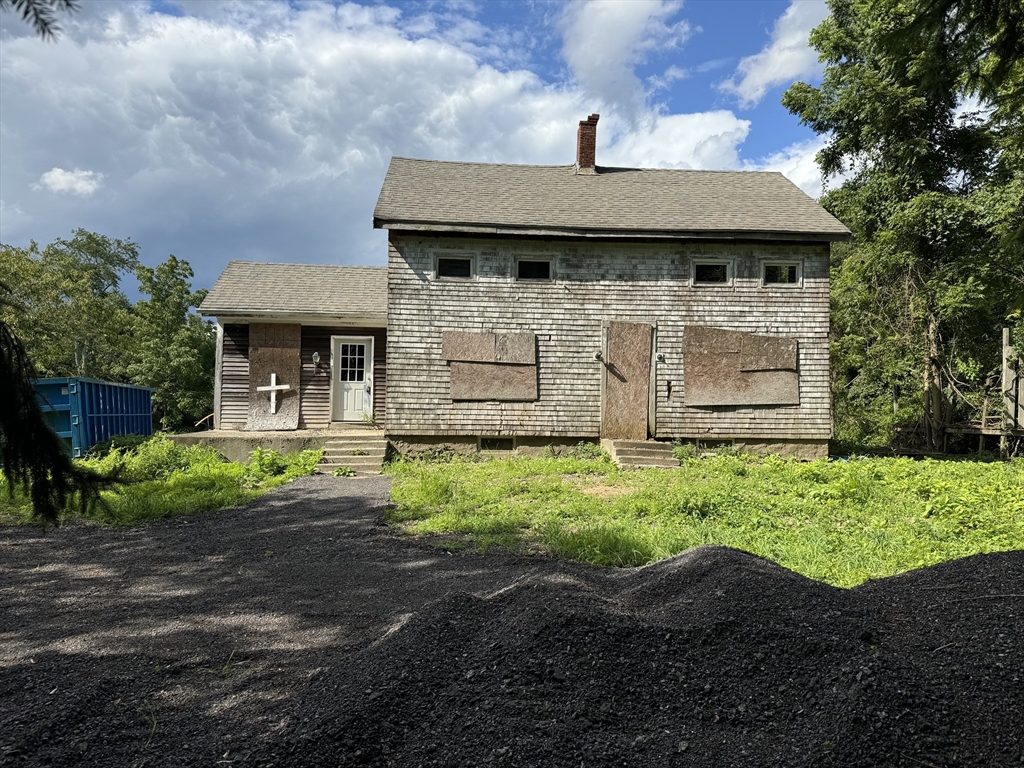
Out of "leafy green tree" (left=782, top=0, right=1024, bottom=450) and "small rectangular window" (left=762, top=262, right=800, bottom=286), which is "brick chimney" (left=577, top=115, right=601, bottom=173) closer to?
"small rectangular window" (left=762, top=262, right=800, bottom=286)

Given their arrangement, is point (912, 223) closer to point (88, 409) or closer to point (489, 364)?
point (489, 364)

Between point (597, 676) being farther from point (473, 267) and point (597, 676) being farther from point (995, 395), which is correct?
point (995, 395)

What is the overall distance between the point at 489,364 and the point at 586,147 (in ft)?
22.5

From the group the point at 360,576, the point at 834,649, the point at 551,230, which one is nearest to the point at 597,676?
the point at 834,649

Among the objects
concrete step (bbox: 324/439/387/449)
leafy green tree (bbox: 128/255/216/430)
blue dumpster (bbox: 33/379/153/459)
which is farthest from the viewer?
leafy green tree (bbox: 128/255/216/430)

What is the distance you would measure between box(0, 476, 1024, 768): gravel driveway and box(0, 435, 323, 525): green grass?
352 cm

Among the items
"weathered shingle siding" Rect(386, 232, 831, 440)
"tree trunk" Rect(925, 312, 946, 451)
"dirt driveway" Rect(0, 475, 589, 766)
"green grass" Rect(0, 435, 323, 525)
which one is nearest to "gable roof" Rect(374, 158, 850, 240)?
"weathered shingle siding" Rect(386, 232, 831, 440)

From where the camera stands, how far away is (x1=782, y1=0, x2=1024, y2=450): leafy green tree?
15.9 metres

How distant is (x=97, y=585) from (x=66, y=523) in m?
3.09

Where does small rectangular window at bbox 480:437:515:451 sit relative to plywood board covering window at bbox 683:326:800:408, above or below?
below

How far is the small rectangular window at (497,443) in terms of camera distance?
1252 centimetres

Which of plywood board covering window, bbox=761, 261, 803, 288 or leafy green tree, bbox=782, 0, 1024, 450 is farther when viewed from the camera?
leafy green tree, bbox=782, 0, 1024, 450

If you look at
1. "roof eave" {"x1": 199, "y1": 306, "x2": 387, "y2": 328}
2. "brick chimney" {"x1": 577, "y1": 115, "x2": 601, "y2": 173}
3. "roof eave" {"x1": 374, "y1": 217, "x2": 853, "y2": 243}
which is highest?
"brick chimney" {"x1": 577, "y1": 115, "x2": 601, "y2": 173}

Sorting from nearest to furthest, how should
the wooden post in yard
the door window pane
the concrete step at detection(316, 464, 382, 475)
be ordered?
the concrete step at detection(316, 464, 382, 475) → the wooden post in yard → the door window pane
